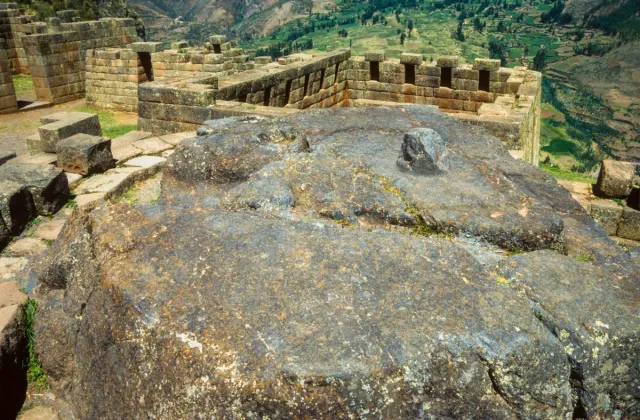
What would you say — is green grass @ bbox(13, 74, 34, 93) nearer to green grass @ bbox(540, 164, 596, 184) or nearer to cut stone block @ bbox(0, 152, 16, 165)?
cut stone block @ bbox(0, 152, 16, 165)

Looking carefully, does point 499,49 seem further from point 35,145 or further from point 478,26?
point 35,145

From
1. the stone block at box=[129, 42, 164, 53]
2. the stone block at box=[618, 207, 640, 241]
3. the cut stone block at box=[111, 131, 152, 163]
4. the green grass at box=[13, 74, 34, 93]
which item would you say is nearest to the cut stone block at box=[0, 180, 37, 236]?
the cut stone block at box=[111, 131, 152, 163]

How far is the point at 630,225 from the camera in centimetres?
878

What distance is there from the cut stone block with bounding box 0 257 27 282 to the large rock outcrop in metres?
1.39

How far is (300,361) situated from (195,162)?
7.36ft

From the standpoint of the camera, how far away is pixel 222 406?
7.38 feet

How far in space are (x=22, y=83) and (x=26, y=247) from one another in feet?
57.7

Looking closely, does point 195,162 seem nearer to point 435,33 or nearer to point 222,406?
point 222,406

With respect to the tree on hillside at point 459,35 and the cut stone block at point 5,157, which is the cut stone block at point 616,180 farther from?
the tree on hillside at point 459,35

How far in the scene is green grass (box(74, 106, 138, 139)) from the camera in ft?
46.9

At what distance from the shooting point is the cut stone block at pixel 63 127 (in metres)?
7.61

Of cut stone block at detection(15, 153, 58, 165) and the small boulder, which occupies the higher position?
the small boulder

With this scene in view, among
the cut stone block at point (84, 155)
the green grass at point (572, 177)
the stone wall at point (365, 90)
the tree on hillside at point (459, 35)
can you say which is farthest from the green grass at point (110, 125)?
the tree on hillside at point (459, 35)

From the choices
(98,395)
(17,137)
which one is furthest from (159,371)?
(17,137)
